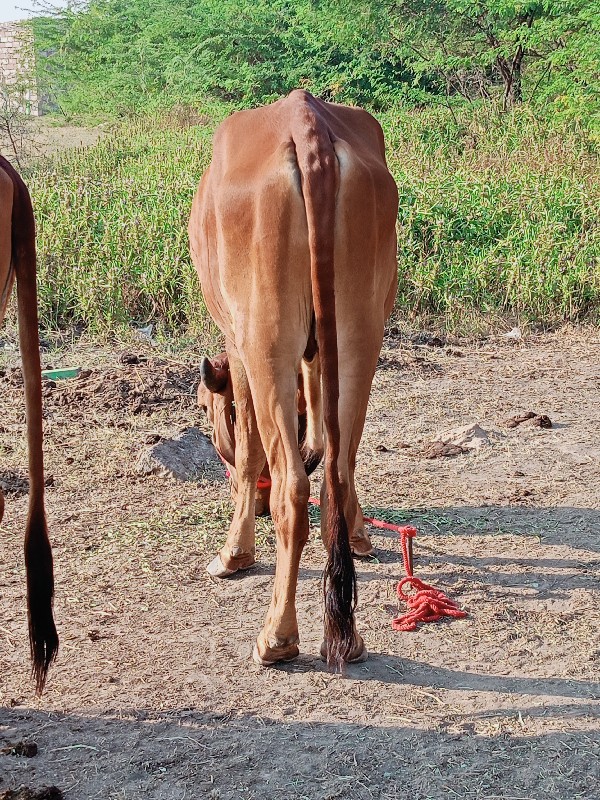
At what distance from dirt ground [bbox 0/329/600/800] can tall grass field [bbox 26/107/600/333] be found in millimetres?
1919

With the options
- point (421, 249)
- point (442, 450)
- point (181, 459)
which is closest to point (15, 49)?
point (421, 249)

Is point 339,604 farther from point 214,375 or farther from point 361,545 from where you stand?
point 214,375

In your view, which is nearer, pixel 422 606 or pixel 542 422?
pixel 422 606

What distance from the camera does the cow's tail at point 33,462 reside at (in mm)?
3055

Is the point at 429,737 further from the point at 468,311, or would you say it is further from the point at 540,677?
the point at 468,311

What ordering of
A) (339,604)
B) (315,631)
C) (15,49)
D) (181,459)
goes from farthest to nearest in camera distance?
(15,49)
(181,459)
(315,631)
(339,604)

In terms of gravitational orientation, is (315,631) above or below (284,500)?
below

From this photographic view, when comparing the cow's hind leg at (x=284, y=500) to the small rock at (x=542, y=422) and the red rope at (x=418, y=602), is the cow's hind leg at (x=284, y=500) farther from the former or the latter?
the small rock at (x=542, y=422)

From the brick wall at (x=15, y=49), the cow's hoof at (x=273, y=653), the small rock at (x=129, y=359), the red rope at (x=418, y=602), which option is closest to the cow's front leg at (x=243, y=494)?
the red rope at (x=418, y=602)

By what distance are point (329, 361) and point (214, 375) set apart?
1363 millimetres

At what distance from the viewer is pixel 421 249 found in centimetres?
915

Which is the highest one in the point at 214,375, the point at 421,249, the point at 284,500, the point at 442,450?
the point at 214,375

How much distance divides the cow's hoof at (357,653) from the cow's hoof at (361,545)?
3.30 ft

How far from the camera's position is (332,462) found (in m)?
3.41
